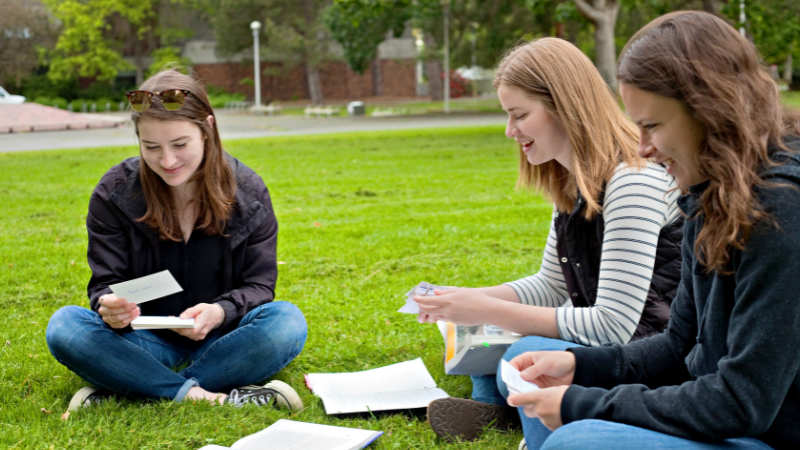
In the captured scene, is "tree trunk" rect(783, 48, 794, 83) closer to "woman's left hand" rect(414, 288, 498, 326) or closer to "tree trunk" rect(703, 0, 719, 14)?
"tree trunk" rect(703, 0, 719, 14)

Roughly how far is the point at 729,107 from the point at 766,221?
242mm

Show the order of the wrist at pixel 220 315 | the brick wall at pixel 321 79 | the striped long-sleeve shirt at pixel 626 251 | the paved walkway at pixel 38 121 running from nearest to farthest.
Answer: the striped long-sleeve shirt at pixel 626 251
the wrist at pixel 220 315
the paved walkway at pixel 38 121
the brick wall at pixel 321 79

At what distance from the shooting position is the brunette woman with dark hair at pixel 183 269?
9.72 ft

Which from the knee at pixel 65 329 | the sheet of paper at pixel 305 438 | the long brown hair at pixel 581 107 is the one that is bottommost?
the sheet of paper at pixel 305 438

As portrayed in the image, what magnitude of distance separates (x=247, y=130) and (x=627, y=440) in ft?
62.4

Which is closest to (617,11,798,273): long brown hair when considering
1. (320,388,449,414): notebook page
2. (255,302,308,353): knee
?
(320,388,449,414): notebook page

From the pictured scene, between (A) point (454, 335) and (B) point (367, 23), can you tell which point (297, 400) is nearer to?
(A) point (454, 335)

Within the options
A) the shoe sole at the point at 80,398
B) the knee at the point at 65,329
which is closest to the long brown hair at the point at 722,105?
the knee at the point at 65,329

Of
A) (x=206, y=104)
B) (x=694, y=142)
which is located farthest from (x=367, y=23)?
(x=694, y=142)

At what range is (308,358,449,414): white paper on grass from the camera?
117 inches

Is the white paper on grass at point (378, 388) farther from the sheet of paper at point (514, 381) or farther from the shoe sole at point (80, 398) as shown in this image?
the sheet of paper at point (514, 381)

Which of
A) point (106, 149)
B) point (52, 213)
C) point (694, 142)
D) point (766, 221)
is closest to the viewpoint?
point (766, 221)

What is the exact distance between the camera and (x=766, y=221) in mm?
1563

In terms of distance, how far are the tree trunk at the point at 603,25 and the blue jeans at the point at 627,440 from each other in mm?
15658
